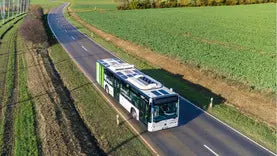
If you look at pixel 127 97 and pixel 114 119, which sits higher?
pixel 127 97

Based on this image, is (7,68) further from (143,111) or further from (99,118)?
(143,111)

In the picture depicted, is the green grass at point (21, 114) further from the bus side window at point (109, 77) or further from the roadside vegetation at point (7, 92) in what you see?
the bus side window at point (109, 77)

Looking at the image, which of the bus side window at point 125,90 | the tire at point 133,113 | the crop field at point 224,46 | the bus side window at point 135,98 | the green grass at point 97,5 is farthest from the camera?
the green grass at point 97,5

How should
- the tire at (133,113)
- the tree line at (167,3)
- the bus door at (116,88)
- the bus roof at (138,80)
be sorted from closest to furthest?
the bus roof at (138,80) → the tire at (133,113) → the bus door at (116,88) → the tree line at (167,3)

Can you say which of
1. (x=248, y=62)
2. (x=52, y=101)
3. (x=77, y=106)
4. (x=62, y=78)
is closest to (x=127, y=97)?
(x=77, y=106)

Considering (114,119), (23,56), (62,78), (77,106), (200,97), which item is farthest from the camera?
(23,56)

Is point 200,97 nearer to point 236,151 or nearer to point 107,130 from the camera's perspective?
point 236,151

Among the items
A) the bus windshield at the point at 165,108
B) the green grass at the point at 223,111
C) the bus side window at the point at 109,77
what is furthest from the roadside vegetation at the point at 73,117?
the green grass at the point at 223,111
